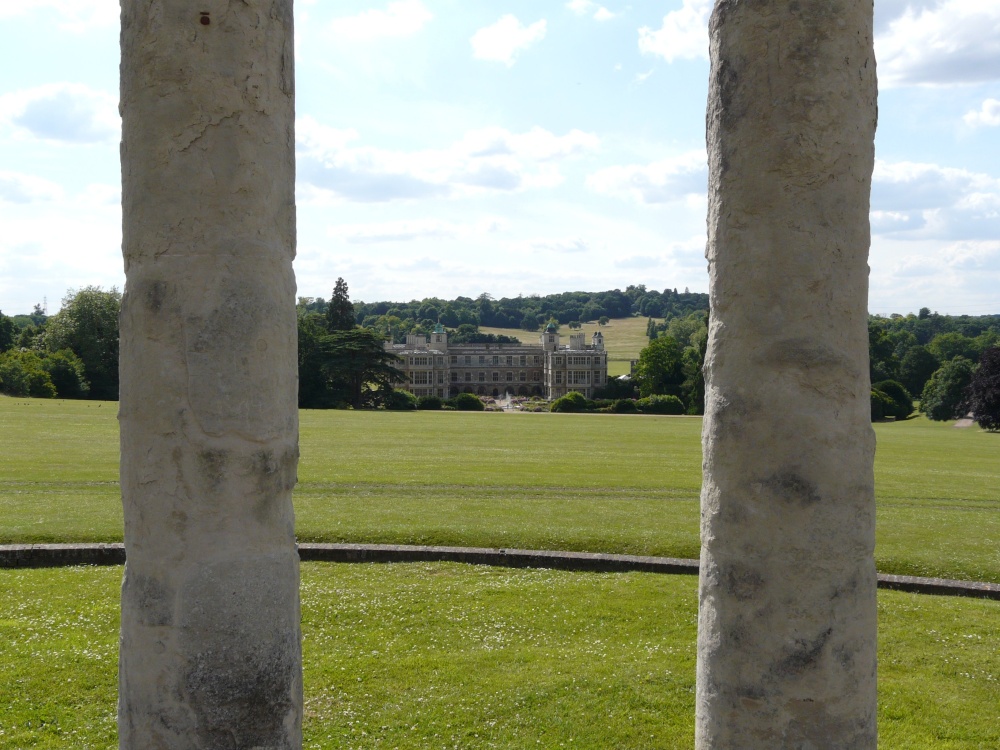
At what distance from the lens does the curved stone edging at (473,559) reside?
1076 cm

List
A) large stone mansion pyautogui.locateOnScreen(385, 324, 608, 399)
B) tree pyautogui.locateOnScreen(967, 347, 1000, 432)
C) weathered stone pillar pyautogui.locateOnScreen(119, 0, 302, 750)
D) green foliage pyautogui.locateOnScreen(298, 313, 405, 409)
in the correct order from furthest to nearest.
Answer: large stone mansion pyautogui.locateOnScreen(385, 324, 608, 399) < green foliage pyautogui.locateOnScreen(298, 313, 405, 409) < tree pyautogui.locateOnScreen(967, 347, 1000, 432) < weathered stone pillar pyautogui.locateOnScreen(119, 0, 302, 750)

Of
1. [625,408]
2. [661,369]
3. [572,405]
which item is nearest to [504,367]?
[661,369]

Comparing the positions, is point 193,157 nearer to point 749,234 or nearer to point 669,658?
point 749,234

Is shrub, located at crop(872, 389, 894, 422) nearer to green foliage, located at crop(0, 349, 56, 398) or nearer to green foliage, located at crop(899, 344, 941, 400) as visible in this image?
green foliage, located at crop(899, 344, 941, 400)

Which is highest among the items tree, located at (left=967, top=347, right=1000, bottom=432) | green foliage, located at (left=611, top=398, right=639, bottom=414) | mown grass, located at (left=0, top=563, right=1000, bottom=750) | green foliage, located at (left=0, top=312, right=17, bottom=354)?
green foliage, located at (left=0, top=312, right=17, bottom=354)

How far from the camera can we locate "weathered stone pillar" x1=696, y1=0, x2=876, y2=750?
3.81 metres

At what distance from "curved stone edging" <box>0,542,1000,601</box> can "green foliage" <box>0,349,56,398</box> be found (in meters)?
49.9

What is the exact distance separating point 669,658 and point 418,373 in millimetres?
116022

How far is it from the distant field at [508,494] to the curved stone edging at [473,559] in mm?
812

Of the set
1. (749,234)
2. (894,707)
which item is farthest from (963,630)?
(749,234)

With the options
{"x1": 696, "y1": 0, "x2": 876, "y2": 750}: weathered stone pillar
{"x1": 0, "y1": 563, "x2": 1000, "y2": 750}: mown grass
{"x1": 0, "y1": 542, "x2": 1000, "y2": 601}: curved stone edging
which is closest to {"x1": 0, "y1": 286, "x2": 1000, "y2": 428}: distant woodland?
{"x1": 0, "y1": 542, "x2": 1000, "y2": 601}: curved stone edging

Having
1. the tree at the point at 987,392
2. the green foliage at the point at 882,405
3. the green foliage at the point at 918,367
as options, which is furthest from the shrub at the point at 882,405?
the green foliage at the point at 918,367

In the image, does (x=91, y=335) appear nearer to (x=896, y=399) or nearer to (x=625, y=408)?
(x=625, y=408)

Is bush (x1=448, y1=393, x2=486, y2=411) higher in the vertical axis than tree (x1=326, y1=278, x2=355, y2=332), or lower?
lower
